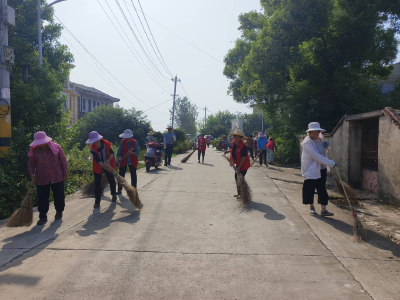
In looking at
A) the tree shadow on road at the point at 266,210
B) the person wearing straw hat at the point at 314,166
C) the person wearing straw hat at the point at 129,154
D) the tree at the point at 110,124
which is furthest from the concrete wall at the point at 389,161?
the tree at the point at 110,124

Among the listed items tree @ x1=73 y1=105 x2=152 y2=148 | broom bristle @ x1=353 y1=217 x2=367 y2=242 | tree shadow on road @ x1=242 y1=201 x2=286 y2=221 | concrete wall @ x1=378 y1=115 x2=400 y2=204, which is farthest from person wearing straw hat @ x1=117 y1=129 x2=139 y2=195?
tree @ x1=73 y1=105 x2=152 y2=148

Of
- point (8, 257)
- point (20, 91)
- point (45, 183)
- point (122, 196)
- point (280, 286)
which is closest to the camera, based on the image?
point (280, 286)

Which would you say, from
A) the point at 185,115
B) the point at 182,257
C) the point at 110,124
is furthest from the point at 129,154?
the point at 185,115

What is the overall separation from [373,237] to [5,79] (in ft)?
27.9

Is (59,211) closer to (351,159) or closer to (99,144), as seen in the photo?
(99,144)

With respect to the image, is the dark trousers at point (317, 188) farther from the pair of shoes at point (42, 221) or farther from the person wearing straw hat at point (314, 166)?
the pair of shoes at point (42, 221)

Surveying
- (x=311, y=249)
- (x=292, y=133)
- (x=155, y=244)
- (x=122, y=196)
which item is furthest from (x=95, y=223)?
(x=292, y=133)

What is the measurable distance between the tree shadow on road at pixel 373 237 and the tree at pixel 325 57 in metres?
10.2

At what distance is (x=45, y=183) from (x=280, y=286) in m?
4.47

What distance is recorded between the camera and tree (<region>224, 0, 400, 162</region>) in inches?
610

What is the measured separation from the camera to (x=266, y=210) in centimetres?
765

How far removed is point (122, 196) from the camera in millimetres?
9164

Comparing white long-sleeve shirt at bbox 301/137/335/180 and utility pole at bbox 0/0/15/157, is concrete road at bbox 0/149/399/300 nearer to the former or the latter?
white long-sleeve shirt at bbox 301/137/335/180

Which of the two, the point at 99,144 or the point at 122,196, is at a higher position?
the point at 99,144
